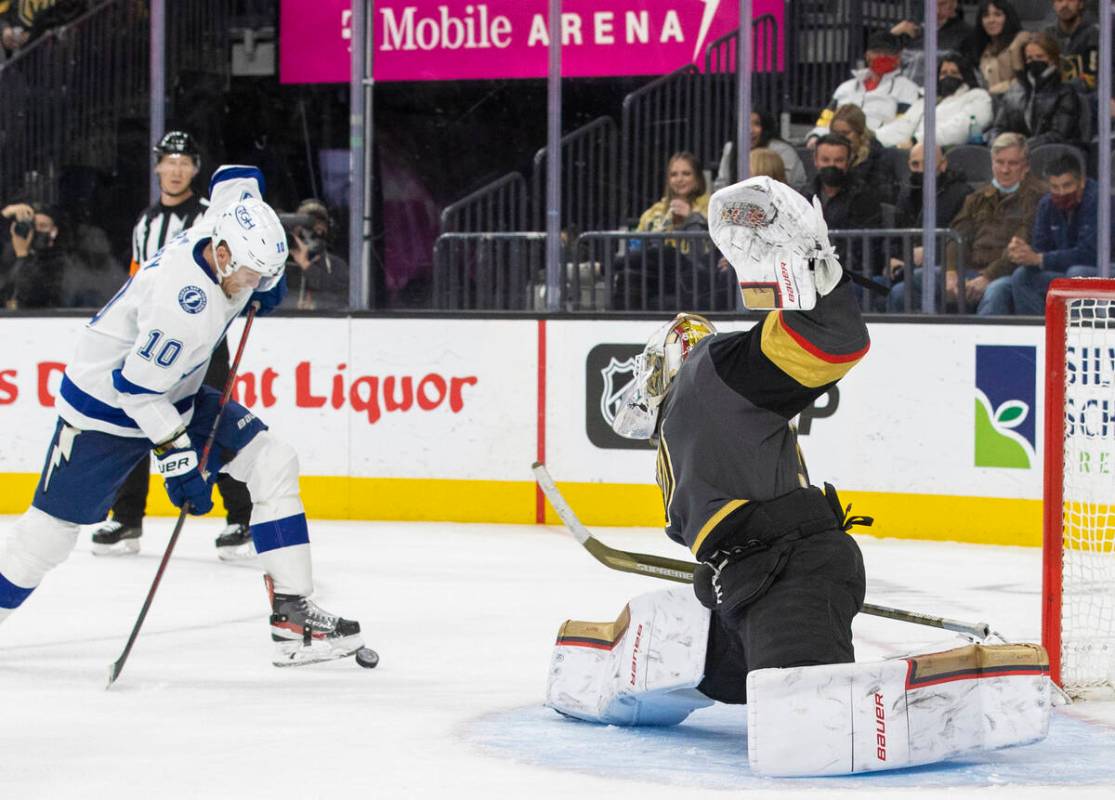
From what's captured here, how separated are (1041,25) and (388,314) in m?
2.94

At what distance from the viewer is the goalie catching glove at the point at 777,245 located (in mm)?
2873

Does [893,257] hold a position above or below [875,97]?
below

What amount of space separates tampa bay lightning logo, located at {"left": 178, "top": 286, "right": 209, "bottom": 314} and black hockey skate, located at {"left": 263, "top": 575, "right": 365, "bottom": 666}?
637 millimetres

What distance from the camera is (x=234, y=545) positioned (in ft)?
19.3

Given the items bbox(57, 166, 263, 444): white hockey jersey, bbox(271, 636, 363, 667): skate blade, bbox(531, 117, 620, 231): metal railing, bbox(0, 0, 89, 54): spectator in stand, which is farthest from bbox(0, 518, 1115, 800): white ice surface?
bbox(0, 0, 89, 54): spectator in stand

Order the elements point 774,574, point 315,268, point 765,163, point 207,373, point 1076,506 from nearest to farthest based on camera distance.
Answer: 1. point 774,574
2. point 1076,506
3. point 207,373
4. point 765,163
5. point 315,268

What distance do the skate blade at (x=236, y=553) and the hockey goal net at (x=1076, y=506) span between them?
8.65 ft

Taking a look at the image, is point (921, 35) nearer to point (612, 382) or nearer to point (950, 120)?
point (950, 120)

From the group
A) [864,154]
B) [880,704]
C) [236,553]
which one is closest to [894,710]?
[880,704]

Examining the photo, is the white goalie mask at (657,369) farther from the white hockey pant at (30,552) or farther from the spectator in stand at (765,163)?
the spectator in stand at (765,163)

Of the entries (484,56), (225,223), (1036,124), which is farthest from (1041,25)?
(225,223)

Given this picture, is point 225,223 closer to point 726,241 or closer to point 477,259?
point 726,241

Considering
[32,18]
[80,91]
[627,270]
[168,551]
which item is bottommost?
[168,551]

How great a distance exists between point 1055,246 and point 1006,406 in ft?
2.52
